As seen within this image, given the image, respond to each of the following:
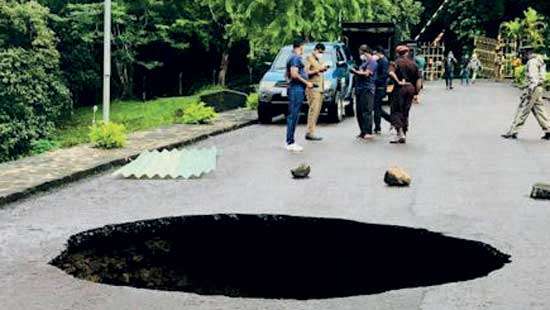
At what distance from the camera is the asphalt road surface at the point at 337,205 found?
6.14 m

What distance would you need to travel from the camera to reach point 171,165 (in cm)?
1277

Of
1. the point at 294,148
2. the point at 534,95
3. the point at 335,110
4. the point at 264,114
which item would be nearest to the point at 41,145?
the point at 264,114

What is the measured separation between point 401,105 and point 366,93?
3.25ft

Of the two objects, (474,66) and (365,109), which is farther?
(474,66)

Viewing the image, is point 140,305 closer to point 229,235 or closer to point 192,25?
point 229,235

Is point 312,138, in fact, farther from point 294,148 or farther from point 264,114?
point 264,114

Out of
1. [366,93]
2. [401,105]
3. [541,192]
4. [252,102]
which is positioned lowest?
[252,102]

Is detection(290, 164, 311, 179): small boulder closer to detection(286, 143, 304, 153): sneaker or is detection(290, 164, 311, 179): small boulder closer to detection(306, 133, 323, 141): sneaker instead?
detection(286, 143, 304, 153): sneaker

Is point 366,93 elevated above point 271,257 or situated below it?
above

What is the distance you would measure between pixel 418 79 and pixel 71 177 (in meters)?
7.65

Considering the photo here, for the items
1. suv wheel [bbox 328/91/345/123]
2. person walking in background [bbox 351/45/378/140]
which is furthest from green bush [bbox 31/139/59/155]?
person walking in background [bbox 351/45/378/140]

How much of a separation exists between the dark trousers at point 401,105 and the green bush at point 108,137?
511cm

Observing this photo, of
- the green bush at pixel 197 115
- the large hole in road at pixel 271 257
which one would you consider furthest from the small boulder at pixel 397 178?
the green bush at pixel 197 115

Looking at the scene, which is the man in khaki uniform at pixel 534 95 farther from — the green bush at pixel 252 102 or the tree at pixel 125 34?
the tree at pixel 125 34
